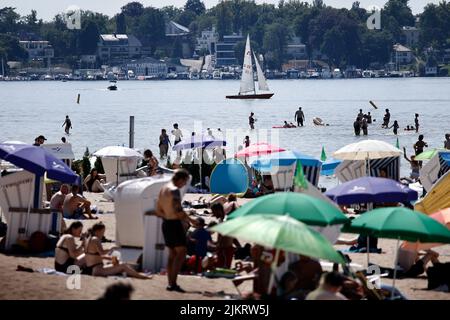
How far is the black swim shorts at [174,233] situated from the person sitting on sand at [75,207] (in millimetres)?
6569

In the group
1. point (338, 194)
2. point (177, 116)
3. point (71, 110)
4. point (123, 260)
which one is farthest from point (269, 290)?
point (71, 110)

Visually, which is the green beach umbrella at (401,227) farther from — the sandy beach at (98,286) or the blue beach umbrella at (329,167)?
the blue beach umbrella at (329,167)

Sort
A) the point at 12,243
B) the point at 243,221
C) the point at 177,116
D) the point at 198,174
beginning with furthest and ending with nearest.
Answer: the point at 177,116
the point at 198,174
the point at 12,243
the point at 243,221

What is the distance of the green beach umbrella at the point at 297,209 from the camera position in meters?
12.2

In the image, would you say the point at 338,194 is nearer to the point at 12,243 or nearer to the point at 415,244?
the point at 415,244

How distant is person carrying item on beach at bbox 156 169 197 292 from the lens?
41.1 feet

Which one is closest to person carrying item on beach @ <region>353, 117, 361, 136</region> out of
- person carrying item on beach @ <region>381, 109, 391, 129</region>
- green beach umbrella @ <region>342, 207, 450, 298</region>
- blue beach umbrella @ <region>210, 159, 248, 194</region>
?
person carrying item on beach @ <region>381, 109, 391, 129</region>

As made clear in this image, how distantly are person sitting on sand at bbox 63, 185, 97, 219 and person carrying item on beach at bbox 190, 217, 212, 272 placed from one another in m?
5.05

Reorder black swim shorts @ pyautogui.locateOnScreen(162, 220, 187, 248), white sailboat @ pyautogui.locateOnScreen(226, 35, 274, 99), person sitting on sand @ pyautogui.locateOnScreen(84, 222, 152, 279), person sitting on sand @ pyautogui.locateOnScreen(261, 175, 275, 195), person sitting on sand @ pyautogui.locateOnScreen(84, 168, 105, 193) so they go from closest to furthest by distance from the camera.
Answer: black swim shorts @ pyautogui.locateOnScreen(162, 220, 187, 248), person sitting on sand @ pyautogui.locateOnScreen(84, 222, 152, 279), person sitting on sand @ pyautogui.locateOnScreen(261, 175, 275, 195), person sitting on sand @ pyautogui.locateOnScreen(84, 168, 105, 193), white sailboat @ pyautogui.locateOnScreen(226, 35, 274, 99)

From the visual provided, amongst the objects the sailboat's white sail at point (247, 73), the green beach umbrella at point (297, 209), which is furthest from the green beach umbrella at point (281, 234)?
the sailboat's white sail at point (247, 73)

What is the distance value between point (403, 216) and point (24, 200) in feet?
17.0

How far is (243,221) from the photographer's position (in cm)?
1121

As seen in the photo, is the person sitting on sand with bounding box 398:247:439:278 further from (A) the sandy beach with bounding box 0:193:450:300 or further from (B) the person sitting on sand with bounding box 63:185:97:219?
(B) the person sitting on sand with bounding box 63:185:97:219

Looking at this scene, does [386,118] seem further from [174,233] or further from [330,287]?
[330,287]
